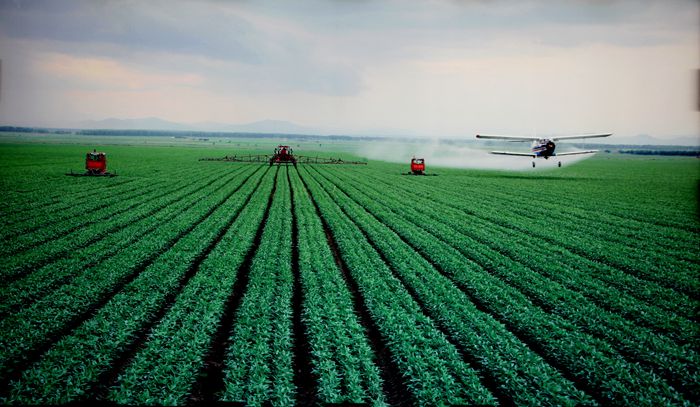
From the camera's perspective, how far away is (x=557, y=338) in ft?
33.9

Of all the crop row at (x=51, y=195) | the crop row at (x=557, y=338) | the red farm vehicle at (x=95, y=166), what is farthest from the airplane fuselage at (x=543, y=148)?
the red farm vehicle at (x=95, y=166)

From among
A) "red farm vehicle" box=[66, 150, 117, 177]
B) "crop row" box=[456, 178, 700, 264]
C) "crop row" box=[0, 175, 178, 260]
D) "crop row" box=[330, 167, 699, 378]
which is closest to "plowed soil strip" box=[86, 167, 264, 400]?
"crop row" box=[0, 175, 178, 260]

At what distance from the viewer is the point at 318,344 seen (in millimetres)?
9750

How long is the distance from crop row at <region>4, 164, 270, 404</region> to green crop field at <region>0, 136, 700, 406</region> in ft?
0.16

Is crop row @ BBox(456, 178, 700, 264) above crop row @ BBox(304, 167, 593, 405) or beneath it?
above

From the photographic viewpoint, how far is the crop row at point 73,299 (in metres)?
9.27

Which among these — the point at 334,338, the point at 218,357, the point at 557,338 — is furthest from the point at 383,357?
the point at 557,338

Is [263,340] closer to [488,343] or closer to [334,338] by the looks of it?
[334,338]

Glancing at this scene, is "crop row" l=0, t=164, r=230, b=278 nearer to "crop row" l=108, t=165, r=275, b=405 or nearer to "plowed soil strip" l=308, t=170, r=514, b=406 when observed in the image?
"crop row" l=108, t=165, r=275, b=405

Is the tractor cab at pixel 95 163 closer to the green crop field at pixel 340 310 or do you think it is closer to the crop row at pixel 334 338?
the green crop field at pixel 340 310

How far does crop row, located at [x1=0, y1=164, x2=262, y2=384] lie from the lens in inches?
365

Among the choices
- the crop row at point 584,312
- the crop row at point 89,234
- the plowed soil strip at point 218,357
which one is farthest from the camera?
the crop row at point 89,234

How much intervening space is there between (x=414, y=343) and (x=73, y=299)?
1010 centimetres

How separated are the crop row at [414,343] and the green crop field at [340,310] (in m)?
0.05
